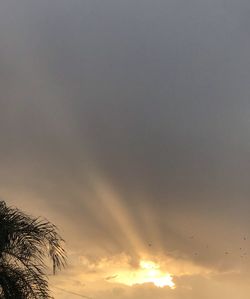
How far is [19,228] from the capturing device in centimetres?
→ 1609

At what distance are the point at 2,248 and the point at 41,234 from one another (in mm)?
1283

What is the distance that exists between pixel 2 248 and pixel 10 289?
1252 millimetres

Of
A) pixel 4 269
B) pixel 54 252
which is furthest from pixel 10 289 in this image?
pixel 54 252

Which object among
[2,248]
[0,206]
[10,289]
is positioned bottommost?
[10,289]

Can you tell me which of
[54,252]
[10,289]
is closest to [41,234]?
[54,252]

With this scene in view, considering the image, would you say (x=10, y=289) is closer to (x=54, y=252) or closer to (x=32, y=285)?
(x=32, y=285)

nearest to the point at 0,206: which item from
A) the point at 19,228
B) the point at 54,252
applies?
the point at 19,228

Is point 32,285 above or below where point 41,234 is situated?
below

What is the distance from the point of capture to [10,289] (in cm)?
1570

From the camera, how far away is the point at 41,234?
54.2 ft

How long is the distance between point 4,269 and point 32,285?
38.9 inches

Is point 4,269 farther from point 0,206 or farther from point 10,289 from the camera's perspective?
point 0,206

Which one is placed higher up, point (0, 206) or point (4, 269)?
point (0, 206)

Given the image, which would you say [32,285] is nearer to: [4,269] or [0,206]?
[4,269]
